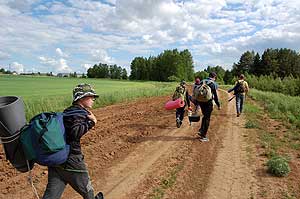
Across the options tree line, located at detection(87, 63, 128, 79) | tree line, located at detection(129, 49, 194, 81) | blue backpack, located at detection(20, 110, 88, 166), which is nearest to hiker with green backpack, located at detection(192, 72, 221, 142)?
blue backpack, located at detection(20, 110, 88, 166)

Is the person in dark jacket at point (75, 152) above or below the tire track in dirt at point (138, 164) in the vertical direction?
above

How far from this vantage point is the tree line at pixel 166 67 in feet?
341

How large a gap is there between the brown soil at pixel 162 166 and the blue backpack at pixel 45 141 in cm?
211

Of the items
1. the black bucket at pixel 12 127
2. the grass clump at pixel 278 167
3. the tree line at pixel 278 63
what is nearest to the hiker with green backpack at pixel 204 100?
the grass clump at pixel 278 167

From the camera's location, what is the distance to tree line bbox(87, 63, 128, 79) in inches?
5743

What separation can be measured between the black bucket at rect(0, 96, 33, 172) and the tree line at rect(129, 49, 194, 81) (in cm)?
9535

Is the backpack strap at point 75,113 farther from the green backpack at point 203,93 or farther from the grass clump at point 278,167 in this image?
the green backpack at point 203,93

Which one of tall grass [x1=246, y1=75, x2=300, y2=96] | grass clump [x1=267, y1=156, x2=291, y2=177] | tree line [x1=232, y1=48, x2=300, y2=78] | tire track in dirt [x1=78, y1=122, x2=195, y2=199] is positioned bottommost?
tire track in dirt [x1=78, y1=122, x2=195, y2=199]

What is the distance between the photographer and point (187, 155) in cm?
788

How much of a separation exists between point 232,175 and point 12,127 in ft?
15.5

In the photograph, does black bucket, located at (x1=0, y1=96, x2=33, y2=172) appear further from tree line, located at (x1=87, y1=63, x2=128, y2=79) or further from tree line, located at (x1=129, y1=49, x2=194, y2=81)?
tree line, located at (x1=87, y1=63, x2=128, y2=79)

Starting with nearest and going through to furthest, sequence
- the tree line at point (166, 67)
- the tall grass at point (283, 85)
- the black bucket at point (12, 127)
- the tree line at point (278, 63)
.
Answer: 1. the black bucket at point (12, 127)
2. the tall grass at point (283, 85)
3. the tree line at point (278, 63)
4. the tree line at point (166, 67)

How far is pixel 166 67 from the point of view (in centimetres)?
10856

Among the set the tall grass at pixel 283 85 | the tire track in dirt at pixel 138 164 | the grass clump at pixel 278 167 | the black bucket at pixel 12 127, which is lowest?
the tire track in dirt at pixel 138 164
